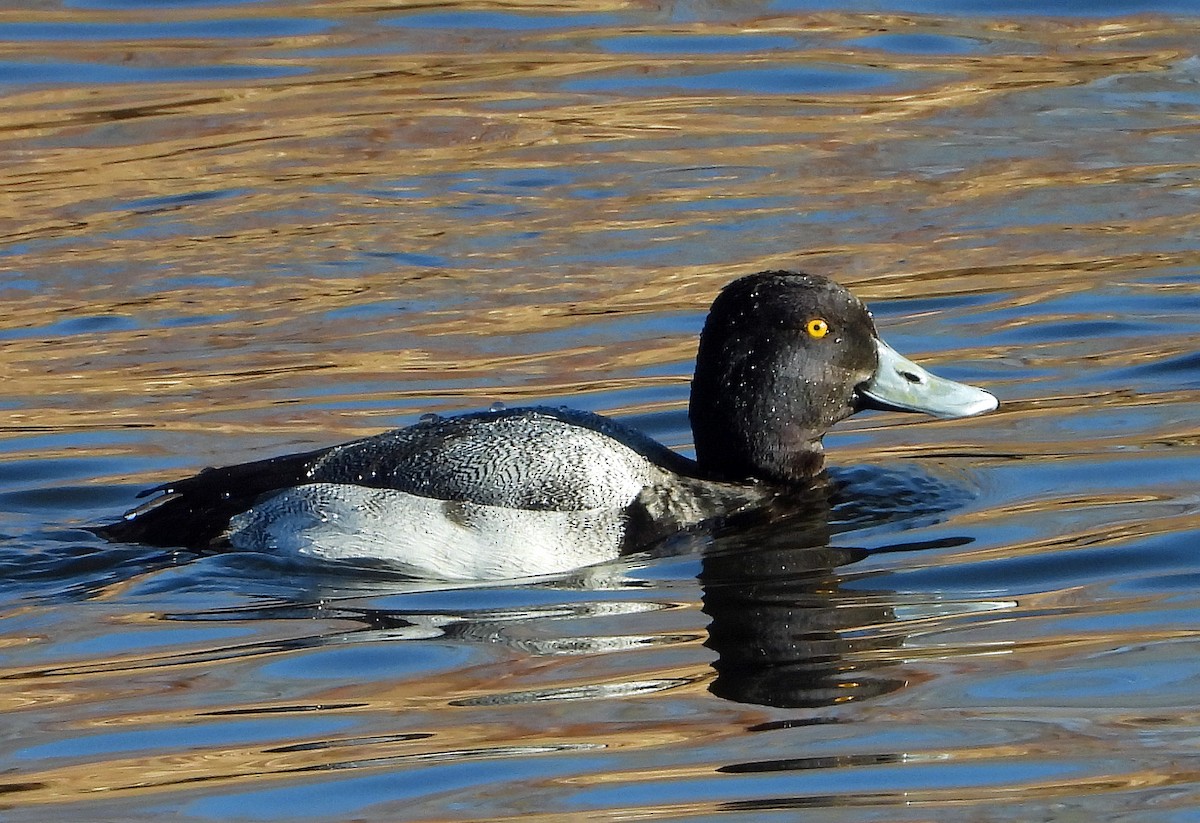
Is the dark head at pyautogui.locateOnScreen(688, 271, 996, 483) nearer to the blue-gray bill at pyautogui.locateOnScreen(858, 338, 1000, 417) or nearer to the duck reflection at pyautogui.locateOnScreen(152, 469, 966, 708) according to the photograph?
the blue-gray bill at pyautogui.locateOnScreen(858, 338, 1000, 417)

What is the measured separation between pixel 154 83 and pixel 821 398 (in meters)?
9.45

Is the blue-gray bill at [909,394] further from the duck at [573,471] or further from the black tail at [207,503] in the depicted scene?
the black tail at [207,503]

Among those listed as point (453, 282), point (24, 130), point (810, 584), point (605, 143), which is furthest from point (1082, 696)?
point (24, 130)

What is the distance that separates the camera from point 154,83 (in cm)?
1630

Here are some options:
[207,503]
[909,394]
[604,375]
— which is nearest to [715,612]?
[909,394]

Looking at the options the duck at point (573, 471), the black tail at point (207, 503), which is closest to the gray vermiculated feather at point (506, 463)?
the duck at point (573, 471)

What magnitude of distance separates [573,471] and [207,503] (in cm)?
136

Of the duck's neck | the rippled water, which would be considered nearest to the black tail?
the rippled water

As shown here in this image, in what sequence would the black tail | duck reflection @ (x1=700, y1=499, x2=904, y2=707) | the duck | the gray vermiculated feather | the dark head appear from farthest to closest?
the dark head < the black tail < the gray vermiculated feather < the duck < duck reflection @ (x1=700, y1=499, x2=904, y2=707)

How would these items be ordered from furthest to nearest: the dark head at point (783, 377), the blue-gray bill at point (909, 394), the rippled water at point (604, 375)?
1. the blue-gray bill at point (909, 394)
2. the dark head at point (783, 377)
3. the rippled water at point (604, 375)

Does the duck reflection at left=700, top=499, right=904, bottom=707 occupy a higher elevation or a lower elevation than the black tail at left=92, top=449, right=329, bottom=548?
lower

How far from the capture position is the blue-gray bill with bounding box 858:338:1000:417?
27.2 ft

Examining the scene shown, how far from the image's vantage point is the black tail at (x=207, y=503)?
25.7ft

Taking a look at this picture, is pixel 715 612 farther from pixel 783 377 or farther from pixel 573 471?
pixel 783 377
